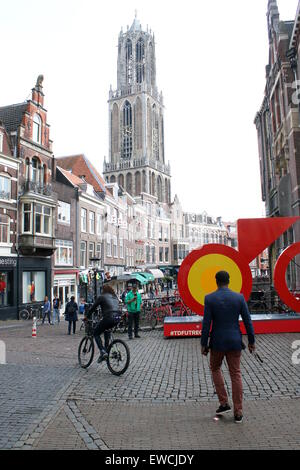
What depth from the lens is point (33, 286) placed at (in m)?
25.9

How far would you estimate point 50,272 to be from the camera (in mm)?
27906

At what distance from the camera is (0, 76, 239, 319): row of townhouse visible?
78.9 ft

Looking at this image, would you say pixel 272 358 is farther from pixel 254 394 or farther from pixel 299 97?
pixel 299 97

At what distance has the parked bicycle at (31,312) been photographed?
24.0 m

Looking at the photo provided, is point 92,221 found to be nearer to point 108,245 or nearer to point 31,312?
point 108,245

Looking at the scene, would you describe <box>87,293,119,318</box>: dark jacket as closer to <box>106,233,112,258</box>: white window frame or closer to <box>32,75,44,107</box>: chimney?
<box>32,75,44,107</box>: chimney

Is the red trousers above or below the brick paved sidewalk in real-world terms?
Result: above

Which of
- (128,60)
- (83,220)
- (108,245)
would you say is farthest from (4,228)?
(128,60)

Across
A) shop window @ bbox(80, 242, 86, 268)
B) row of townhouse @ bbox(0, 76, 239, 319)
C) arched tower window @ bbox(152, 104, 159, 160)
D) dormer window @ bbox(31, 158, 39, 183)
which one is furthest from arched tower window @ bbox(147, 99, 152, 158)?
dormer window @ bbox(31, 158, 39, 183)

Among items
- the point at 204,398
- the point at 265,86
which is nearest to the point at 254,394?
the point at 204,398

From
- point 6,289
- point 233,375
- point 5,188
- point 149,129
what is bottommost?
point 233,375

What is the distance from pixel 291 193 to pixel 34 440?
20.6m

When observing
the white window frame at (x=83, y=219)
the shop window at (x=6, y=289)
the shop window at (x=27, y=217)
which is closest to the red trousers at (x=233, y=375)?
the shop window at (x=6, y=289)

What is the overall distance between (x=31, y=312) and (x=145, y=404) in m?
20.4
